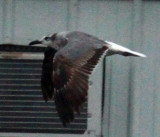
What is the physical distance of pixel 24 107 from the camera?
8656 millimetres

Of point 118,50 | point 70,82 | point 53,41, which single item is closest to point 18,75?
point 53,41

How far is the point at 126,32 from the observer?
8.84 m

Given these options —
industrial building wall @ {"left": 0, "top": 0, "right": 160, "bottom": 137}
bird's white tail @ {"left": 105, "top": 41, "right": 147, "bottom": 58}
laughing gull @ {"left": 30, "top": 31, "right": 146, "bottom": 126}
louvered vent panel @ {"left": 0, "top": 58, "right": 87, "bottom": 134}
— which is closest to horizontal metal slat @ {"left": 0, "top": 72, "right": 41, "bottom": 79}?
louvered vent panel @ {"left": 0, "top": 58, "right": 87, "bottom": 134}

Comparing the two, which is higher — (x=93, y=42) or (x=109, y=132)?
(x=93, y=42)

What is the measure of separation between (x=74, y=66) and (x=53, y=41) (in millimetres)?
308

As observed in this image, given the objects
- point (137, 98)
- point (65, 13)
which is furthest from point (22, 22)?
point (137, 98)

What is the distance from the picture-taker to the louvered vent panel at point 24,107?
8641 mm

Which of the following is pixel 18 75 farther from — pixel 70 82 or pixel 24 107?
pixel 70 82

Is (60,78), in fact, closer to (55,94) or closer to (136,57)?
(55,94)

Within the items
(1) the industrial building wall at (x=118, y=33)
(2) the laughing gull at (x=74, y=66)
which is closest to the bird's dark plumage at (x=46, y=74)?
(2) the laughing gull at (x=74, y=66)

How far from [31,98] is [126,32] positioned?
0.67 m

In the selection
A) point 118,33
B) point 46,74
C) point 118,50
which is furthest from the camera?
point 118,33

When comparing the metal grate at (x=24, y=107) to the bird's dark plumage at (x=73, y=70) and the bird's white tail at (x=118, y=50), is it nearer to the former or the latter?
the bird's dark plumage at (x=73, y=70)

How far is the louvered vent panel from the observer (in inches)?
340
